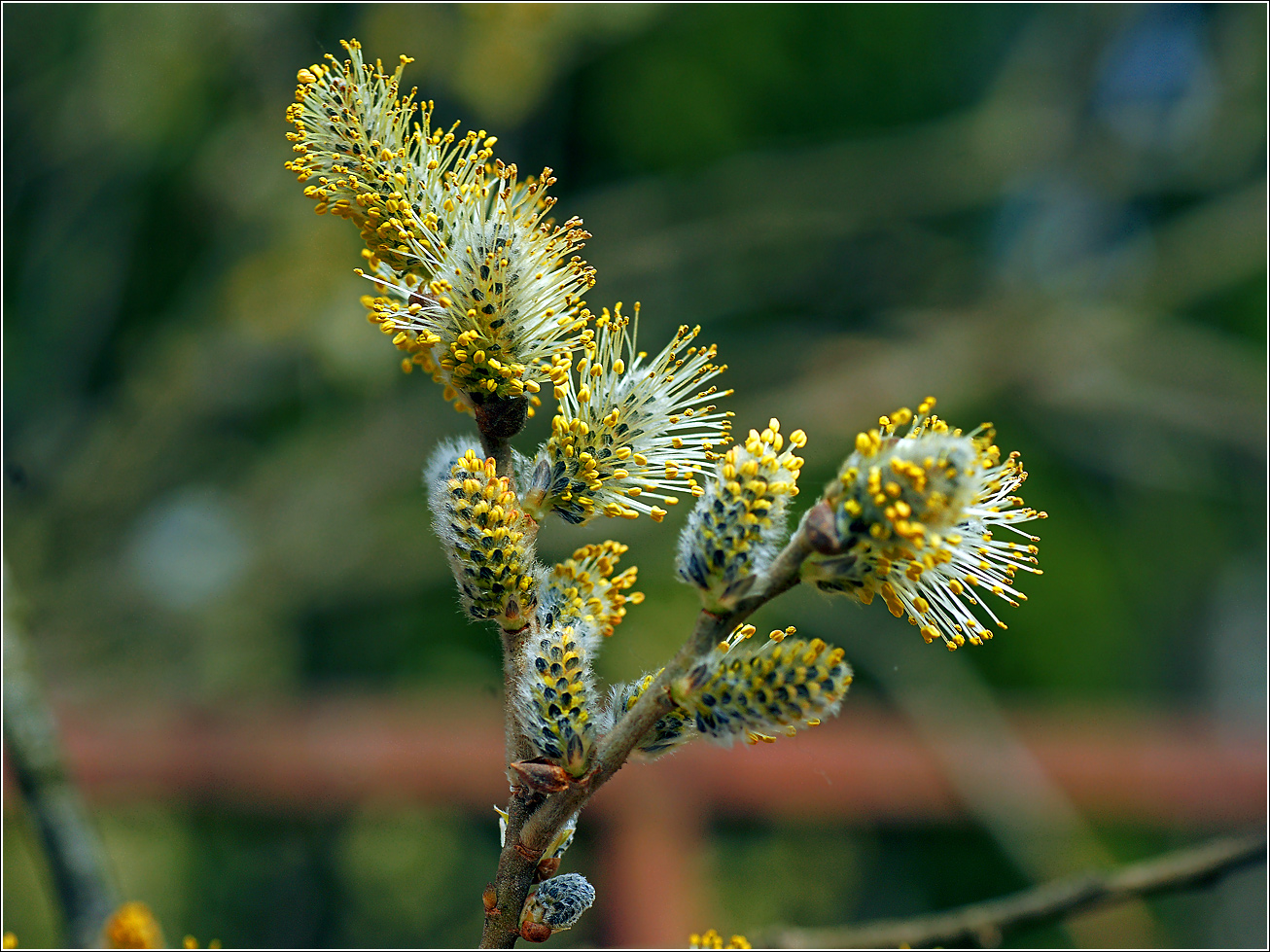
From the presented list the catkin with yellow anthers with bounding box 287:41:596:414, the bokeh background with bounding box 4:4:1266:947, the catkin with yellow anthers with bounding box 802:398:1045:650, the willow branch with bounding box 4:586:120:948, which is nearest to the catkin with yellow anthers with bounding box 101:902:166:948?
the willow branch with bounding box 4:586:120:948

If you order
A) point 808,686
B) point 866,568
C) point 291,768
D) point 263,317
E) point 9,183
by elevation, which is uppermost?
point 9,183

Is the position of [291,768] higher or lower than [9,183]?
lower

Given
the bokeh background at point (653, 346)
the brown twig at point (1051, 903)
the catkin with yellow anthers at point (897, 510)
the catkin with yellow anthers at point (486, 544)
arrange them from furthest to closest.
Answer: the bokeh background at point (653, 346) → the brown twig at point (1051, 903) → the catkin with yellow anthers at point (486, 544) → the catkin with yellow anthers at point (897, 510)

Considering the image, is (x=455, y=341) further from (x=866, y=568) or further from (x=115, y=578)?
(x=115, y=578)

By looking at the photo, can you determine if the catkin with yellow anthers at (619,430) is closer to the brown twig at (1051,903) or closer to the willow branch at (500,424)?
the willow branch at (500,424)

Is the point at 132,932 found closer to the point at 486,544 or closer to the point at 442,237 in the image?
the point at 486,544

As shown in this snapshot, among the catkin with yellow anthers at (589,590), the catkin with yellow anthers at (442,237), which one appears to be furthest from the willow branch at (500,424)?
the catkin with yellow anthers at (589,590)

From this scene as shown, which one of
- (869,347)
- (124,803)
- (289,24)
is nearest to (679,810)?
(124,803)

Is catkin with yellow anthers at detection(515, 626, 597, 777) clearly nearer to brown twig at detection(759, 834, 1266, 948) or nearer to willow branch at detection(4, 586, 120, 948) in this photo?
brown twig at detection(759, 834, 1266, 948)
